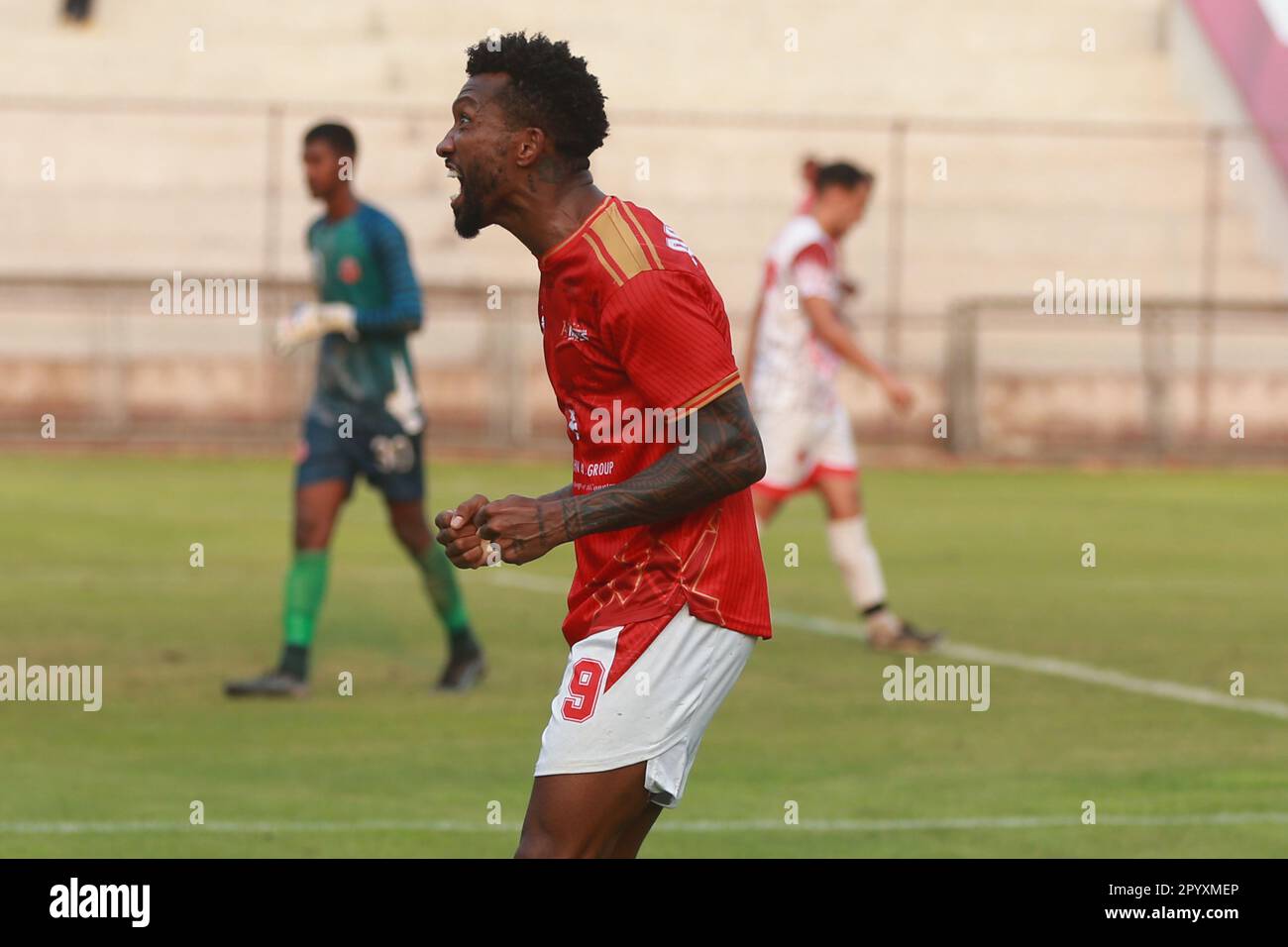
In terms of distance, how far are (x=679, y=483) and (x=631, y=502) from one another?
107 millimetres

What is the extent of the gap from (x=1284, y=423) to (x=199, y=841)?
21.2 m

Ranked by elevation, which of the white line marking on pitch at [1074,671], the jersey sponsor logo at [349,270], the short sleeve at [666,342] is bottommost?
the white line marking on pitch at [1074,671]

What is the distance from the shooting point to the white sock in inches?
451

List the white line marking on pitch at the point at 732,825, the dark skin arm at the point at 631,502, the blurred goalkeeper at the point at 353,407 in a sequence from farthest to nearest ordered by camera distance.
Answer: the blurred goalkeeper at the point at 353,407 → the white line marking on pitch at the point at 732,825 → the dark skin arm at the point at 631,502

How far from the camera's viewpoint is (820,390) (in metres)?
11.7

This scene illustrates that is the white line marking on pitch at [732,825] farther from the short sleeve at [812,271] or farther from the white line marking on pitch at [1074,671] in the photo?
the short sleeve at [812,271]

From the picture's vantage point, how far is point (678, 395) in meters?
4.52

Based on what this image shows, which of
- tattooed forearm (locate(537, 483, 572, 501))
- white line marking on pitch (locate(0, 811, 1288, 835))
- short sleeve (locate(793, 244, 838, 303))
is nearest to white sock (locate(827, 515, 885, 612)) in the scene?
short sleeve (locate(793, 244, 838, 303))

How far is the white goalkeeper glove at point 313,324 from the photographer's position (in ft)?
32.0

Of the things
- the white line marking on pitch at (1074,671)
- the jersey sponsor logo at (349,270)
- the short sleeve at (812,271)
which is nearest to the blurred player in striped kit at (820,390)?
the short sleeve at (812,271)

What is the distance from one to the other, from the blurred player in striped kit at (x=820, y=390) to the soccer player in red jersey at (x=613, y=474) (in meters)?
6.60

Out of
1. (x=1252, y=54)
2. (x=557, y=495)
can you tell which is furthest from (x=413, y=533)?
(x=1252, y=54)

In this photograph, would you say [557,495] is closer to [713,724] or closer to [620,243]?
[620,243]
